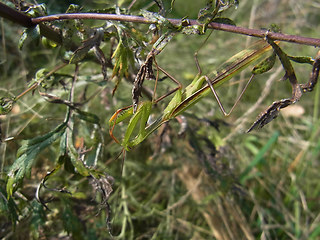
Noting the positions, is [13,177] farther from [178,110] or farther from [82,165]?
[178,110]

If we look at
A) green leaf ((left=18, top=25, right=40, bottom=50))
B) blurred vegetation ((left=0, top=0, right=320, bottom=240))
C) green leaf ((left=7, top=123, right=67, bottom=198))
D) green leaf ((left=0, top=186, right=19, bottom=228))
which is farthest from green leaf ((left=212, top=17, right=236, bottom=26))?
green leaf ((left=0, top=186, right=19, bottom=228))

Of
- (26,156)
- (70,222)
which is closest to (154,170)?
(70,222)

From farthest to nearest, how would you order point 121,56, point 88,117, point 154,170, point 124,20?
point 154,170 → point 88,117 → point 121,56 → point 124,20

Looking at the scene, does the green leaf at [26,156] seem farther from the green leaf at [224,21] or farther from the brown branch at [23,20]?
the green leaf at [224,21]

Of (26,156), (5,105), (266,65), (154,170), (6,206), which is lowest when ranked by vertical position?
(154,170)

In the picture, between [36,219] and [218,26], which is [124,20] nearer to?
[218,26]

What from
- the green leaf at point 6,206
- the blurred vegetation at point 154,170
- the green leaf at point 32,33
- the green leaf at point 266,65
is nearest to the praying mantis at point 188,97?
the green leaf at point 266,65
